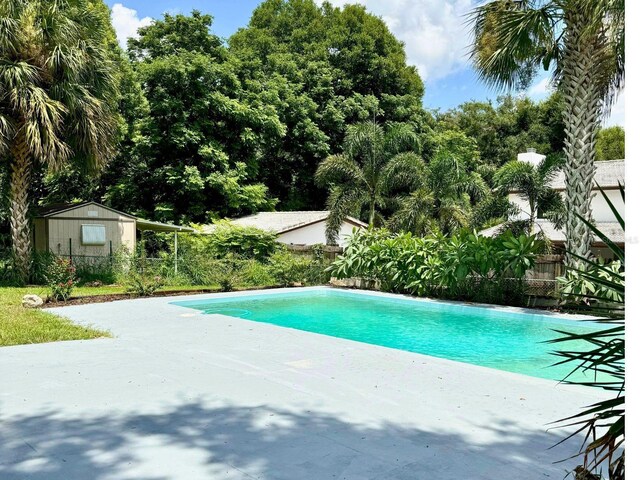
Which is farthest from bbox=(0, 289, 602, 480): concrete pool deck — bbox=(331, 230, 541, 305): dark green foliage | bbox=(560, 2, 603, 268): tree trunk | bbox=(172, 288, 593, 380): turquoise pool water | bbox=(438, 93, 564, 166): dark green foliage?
bbox=(438, 93, 564, 166): dark green foliage

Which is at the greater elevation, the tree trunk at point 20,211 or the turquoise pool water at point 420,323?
the tree trunk at point 20,211

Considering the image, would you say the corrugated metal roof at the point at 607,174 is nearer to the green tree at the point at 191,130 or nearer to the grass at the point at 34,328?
the green tree at the point at 191,130

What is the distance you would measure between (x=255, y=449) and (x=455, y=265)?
38.8ft

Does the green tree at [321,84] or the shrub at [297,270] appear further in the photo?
the green tree at [321,84]

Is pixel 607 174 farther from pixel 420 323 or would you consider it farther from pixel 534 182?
pixel 420 323

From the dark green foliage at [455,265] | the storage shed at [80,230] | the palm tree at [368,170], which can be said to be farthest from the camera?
the palm tree at [368,170]

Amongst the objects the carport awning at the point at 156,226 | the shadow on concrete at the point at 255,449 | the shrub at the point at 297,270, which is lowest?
the shadow on concrete at the point at 255,449

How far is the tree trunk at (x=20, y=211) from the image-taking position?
17.0 m

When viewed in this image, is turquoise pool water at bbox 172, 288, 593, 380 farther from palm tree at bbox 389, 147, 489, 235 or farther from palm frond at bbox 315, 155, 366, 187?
palm frond at bbox 315, 155, 366, 187

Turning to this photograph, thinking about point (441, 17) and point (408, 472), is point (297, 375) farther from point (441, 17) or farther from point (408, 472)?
point (441, 17)

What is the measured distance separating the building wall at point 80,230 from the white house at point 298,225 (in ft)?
14.0

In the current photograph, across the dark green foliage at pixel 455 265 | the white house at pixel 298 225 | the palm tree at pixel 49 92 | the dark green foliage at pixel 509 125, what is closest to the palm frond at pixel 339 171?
the white house at pixel 298 225

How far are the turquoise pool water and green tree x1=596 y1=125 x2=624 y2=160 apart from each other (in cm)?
3175

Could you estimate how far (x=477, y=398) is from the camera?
5805 mm
